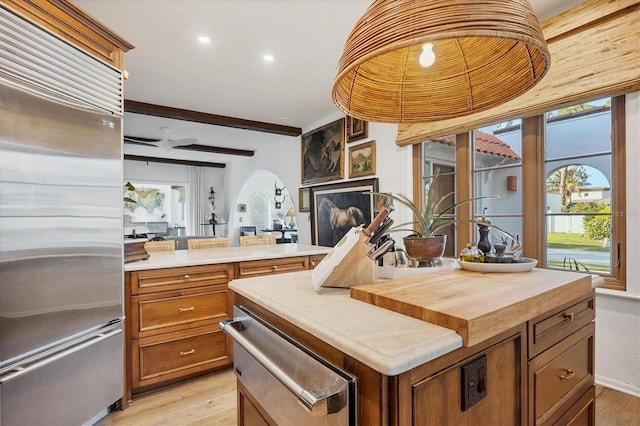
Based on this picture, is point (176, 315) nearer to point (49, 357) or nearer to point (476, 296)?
point (49, 357)

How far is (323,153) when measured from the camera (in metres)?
4.82

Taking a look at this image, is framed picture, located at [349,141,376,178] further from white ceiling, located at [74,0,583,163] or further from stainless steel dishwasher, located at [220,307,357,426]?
stainless steel dishwasher, located at [220,307,357,426]

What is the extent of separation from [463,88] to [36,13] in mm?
2009

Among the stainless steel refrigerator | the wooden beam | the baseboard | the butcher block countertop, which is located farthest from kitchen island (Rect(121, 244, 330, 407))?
the wooden beam

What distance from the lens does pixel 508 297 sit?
960 millimetres

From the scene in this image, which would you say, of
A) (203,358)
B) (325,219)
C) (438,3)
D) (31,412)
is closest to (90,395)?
(31,412)

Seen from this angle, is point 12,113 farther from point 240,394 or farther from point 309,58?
point 309,58

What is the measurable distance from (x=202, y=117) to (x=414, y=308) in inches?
173

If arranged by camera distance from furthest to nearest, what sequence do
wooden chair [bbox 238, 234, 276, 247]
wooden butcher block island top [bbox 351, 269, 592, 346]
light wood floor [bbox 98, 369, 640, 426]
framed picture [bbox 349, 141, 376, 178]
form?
framed picture [bbox 349, 141, 376, 178] < wooden chair [bbox 238, 234, 276, 247] < light wood floor [bbox 98, 369, 640, 426] < wooden butcher block island top [bbox 351, 269, 592, 346]

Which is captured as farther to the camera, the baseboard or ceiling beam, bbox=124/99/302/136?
ceiling beam, bbox=124/99/302/136

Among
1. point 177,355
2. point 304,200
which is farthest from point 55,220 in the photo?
point 304,200

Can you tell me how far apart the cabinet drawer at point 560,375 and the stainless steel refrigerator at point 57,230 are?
209 centimetres

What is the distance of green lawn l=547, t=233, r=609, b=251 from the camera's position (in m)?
2.32

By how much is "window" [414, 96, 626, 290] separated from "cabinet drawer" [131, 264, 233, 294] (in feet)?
7.38
